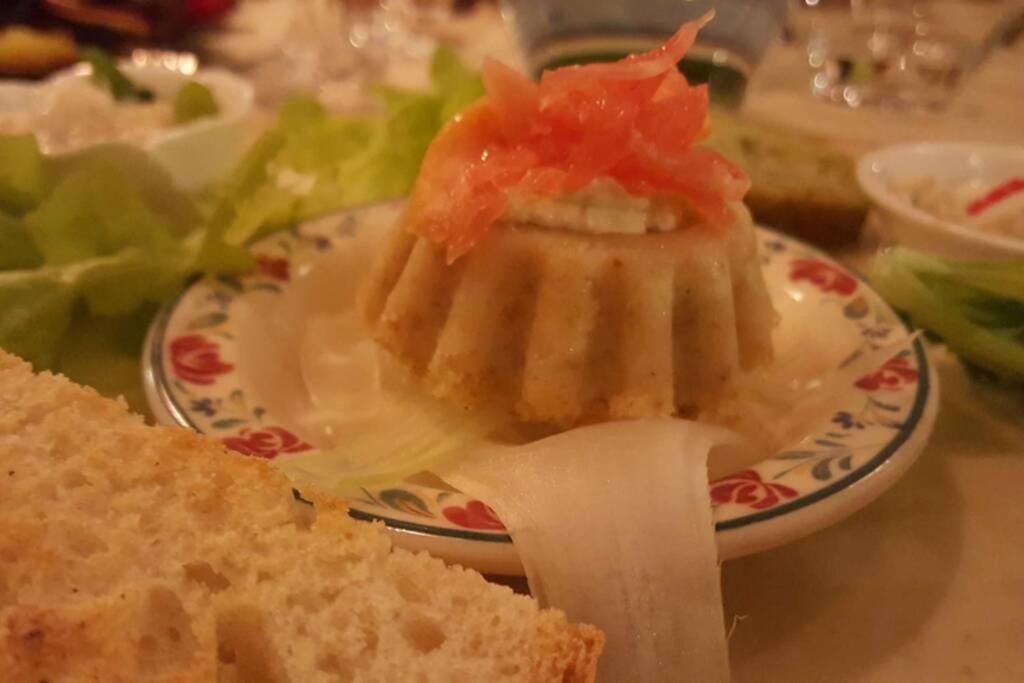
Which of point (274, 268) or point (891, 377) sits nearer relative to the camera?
point (891, 377)

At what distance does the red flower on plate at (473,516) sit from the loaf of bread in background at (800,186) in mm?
1477

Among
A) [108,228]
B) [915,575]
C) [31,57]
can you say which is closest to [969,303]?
[915,575]

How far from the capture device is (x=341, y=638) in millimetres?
936

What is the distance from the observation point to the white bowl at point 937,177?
2.06m

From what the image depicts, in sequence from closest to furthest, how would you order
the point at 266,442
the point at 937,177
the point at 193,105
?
the point at 266,442
the point at 193,105
the point at 937,177

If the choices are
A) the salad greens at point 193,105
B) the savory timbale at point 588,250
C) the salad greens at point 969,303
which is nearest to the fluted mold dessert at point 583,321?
the savory timbale at point 588,250

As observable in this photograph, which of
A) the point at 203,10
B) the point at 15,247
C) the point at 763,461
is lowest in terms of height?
the point at 763,461

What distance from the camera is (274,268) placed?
1949 millimetres

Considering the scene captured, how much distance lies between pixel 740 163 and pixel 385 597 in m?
1.99

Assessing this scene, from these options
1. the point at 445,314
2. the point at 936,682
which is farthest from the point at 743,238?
the point at 936,682

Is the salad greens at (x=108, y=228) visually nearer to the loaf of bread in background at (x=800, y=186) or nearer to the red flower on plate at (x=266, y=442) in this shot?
the red flower on plate at (x=266, y=442)

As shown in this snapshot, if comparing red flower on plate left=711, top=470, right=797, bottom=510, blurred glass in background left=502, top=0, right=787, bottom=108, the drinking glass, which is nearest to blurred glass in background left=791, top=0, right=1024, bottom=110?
the drinking glass

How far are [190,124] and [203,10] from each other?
8.36 ft

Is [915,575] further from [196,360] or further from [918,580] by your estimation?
[196,360]
